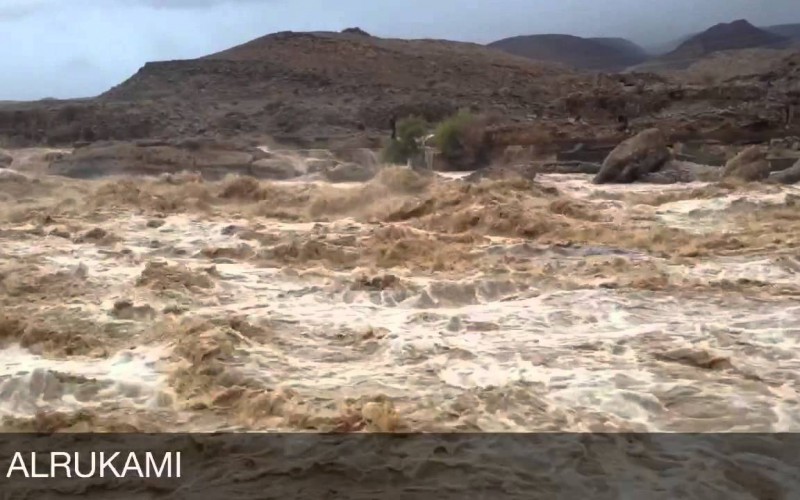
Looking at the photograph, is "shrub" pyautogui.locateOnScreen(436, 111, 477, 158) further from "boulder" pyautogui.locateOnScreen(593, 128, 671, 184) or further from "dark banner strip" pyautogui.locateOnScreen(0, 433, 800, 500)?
"dark banner strip" pyautogui.locateOnScreen(0, 433, 800, 500)

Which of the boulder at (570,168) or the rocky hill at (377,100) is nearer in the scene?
the boulder at (570,168)

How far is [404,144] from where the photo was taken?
18.5m

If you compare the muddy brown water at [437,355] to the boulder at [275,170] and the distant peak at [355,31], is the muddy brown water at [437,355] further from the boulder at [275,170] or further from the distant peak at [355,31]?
the distant peak at [355,31]

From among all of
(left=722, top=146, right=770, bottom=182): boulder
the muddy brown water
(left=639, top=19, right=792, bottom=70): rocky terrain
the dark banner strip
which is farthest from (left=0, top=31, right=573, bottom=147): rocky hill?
the dark banner strip

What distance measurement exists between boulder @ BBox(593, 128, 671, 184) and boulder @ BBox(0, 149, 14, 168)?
40.2ft

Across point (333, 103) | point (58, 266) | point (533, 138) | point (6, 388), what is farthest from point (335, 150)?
point (6, 388)

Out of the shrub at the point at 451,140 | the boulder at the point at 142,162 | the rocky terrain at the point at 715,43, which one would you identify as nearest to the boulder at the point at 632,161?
the shrub at the point at 451,140

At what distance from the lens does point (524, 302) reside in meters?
7.11

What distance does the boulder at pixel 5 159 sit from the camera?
18.7 m

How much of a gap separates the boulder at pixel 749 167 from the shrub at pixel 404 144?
6744 millimetres

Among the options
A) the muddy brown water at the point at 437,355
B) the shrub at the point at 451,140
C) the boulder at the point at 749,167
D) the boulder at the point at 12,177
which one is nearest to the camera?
the muddy brown water at the point at 437,355

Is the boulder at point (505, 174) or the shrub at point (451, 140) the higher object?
the shrub at point (451, 140)

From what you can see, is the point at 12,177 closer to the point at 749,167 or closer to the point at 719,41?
the point at 749,167

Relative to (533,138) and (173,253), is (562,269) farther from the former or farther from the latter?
(533,138)
